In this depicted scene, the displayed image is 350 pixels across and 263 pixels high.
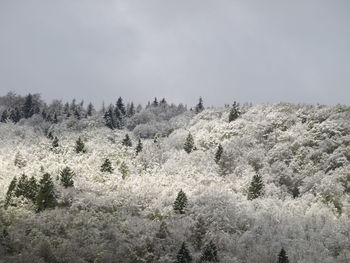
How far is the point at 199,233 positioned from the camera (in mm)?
55906

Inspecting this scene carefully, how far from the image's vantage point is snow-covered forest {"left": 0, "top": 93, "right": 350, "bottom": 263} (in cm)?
5047

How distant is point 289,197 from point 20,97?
10847cm

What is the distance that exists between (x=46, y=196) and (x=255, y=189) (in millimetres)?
26379

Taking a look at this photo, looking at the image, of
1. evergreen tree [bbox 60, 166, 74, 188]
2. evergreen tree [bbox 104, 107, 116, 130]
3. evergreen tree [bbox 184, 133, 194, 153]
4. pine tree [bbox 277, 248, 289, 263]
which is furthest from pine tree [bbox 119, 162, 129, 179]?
evergreen tree [bbox 104, 107, 116, 130]

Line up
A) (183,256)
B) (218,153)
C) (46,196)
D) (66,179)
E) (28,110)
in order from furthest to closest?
(28,110) < (218,153) < (66,179) < (46,196) < (183,256)

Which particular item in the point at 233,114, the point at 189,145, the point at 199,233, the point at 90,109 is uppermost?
the point at 90,109

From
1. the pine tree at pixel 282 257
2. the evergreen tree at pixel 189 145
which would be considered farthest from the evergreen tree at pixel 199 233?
the evergreen tree at pixel 189 145

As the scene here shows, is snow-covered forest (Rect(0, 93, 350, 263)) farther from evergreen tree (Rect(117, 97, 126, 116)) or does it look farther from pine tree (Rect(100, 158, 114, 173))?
evergreen tree (Rect(117, 97, 126, 116))

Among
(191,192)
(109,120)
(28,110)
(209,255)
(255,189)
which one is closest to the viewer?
(209,255)

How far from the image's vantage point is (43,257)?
46469mm

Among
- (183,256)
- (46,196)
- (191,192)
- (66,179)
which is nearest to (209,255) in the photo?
(183,256)

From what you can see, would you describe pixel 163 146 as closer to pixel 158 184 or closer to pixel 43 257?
pixel 158 184

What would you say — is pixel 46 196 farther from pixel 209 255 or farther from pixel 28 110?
pixel 28 110

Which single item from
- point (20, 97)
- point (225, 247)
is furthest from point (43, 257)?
point (20, 97)
